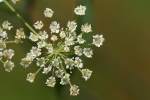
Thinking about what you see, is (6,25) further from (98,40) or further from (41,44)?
(98,40)

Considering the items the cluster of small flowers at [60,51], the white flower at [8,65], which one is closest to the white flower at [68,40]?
the cluster of small flowers at [60,51]

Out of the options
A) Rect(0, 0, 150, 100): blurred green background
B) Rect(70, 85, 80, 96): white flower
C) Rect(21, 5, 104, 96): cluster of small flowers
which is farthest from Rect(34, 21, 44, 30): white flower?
Rect(70, 85, 80, 96): white flower

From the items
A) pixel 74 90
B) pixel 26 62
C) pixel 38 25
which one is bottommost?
pixel 74 90

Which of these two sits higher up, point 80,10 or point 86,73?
point 80,10

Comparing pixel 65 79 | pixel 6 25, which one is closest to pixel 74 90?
pixel 65 79

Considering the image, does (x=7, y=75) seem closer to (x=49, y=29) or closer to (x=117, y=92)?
(x=49, y=29)

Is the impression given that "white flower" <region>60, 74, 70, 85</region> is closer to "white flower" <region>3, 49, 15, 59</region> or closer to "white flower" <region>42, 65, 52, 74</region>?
"white flower" <region>42, 65, 52, 74</region>
